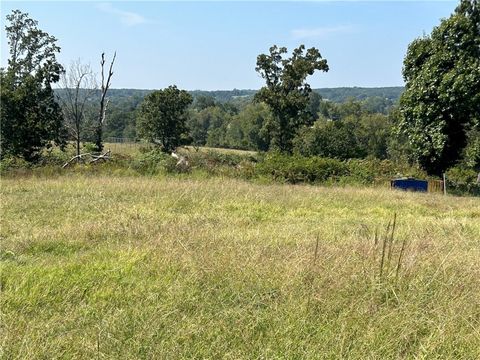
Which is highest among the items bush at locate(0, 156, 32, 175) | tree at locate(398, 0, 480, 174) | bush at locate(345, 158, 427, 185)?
tree at locate(398, 0, 480, 174)

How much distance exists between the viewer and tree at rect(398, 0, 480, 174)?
54.9ft

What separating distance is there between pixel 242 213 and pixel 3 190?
6366mm

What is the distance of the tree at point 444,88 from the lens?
54.9ft

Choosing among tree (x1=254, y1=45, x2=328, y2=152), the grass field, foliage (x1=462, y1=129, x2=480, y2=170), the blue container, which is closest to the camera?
the grass field

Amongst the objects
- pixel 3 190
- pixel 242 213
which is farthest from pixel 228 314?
pixel 3 190

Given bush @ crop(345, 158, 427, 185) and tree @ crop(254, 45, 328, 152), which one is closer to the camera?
bush @ crop(345, 158, 427, 185)

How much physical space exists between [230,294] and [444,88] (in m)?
16.6

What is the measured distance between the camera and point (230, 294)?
3613 mm

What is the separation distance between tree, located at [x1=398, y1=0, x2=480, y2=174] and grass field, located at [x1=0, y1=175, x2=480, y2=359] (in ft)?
40.3

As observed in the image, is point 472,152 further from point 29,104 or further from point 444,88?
point 29,104

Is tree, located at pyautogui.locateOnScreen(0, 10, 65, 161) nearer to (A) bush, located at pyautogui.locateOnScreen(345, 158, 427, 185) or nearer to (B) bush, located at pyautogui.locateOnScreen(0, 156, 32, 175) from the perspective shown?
(B) bush, located at pyautogui.locateOnScreen(0, 156, 32, 175)

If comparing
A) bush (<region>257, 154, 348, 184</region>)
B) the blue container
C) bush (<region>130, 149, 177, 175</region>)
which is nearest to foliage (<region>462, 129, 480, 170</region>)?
the blue container

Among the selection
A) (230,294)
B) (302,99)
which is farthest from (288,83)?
(230,294)

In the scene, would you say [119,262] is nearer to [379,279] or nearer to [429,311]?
[379,279]
